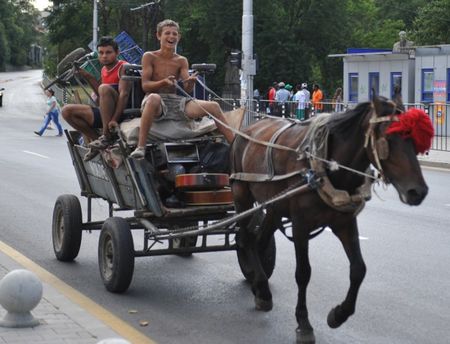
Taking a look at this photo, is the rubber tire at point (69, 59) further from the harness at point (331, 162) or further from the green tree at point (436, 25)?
the green tree at point (436, 25)

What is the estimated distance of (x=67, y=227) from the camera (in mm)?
9820

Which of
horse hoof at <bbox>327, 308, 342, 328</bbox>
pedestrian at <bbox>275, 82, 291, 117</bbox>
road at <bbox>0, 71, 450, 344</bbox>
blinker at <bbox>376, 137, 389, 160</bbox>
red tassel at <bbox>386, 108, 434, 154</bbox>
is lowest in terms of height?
road at <bbox>0, 71, 450, 344</bbox>

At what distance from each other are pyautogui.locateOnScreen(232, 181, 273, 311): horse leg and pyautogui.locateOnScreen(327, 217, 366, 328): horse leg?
41.9 inches

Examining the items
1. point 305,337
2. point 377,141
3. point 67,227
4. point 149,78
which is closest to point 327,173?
point 377,141

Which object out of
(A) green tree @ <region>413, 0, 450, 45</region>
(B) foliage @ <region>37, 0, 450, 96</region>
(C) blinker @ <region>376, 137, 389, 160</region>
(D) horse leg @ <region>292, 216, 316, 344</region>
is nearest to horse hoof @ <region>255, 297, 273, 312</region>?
(D) horse leg @ <region>292, 216, 316, 344</region>

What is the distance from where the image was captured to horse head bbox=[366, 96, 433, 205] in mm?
6109

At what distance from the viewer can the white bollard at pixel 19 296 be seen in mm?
6777

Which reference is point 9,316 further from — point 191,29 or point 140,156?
point 191,29

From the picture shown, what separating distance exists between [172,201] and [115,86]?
1.48 metres

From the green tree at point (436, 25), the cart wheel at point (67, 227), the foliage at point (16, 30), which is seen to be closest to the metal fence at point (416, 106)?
the cart wheel at point (67, 227)

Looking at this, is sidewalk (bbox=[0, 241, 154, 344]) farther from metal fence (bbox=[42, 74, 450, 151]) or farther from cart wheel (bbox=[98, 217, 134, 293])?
metal fence (bbox=[42, 74, 450, 151])

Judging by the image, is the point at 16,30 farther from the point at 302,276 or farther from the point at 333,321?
the point at 333,321

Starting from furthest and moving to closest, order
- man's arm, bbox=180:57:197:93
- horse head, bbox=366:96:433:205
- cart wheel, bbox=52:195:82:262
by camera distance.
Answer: cart wheel, bbox=52:195:82:262, man's arm, bbox=180:57:197:93, horse head, bbox=366:96:433:205

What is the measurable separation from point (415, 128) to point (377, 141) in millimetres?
315
